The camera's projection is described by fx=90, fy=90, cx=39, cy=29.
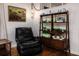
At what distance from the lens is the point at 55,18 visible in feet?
8.01

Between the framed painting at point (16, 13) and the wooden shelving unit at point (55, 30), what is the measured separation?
772mm

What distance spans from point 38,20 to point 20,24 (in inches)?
27.5

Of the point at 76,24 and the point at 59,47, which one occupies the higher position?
the point at 76,24

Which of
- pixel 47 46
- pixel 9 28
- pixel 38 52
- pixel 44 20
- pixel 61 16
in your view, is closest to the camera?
pixel 9 28

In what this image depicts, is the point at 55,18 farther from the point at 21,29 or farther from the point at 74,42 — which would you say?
the point at 21,29

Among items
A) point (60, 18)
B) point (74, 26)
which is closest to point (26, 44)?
point (60, 18)

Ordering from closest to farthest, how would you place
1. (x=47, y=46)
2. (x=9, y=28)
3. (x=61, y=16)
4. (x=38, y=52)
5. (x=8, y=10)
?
(x=8, y=10)
(x=9, y=28)
(x=38, y=52)
(x=61, y=16)
(x=47, y=46)

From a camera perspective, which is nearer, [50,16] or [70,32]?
[70,32]

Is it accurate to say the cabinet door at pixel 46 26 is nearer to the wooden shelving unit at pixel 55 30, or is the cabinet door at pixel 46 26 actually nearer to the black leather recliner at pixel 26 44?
the wooden shelving unit at pixel 55 30

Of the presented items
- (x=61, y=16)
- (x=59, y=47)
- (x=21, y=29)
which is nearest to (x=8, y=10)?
(x=21, y=29)

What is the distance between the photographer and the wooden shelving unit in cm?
224

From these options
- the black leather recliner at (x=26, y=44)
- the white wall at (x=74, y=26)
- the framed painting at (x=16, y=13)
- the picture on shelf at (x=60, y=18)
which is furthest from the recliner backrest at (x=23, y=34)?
the white wall at (x=74, y=26)

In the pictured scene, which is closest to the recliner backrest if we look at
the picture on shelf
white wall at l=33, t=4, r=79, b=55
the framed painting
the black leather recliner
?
the black leather recliner

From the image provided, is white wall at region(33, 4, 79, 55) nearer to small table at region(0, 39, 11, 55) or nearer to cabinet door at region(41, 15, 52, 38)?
cabinet door at region(41, 15, 52, 38)
